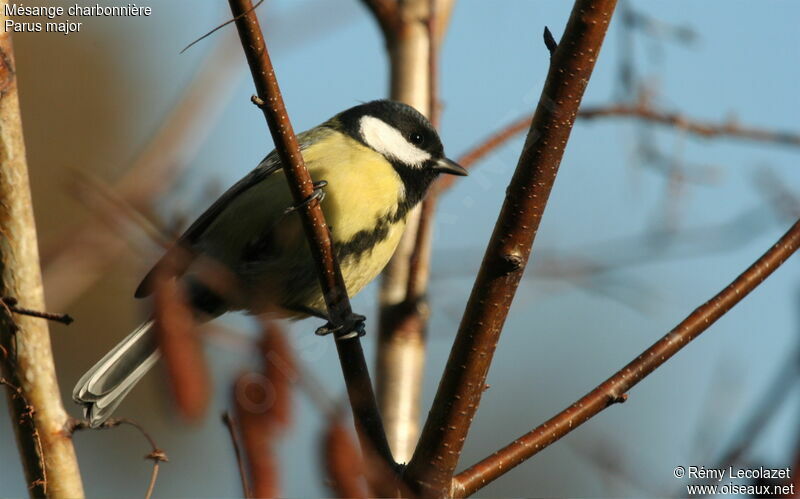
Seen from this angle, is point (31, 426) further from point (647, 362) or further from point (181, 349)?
point (647, 362)

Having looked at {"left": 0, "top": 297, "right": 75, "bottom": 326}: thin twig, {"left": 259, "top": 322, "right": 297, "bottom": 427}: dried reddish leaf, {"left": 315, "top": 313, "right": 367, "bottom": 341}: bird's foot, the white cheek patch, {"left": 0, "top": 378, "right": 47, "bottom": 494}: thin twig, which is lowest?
{"left": 0, "top": 378, "right": 47, "bottom": 494}: thin twig

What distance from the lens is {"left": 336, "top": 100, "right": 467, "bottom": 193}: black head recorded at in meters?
2.87

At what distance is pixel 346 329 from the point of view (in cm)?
190

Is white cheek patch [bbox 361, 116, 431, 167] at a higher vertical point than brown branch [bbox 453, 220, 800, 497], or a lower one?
higher

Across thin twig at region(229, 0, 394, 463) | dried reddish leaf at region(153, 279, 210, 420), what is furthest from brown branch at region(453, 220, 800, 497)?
dried reddish leaf at region(153, 279, 210, 420)

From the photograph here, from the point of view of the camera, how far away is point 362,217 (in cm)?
253

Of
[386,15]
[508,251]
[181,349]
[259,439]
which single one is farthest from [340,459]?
[386,15]

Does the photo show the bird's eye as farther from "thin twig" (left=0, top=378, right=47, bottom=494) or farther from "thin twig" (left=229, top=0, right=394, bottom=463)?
"thin twig" (left=0, top=378, right=47, bottom=494)

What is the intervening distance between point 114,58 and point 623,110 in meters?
3.04

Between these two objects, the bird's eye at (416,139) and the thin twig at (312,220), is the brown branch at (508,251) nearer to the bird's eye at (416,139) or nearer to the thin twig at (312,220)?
the thin twig at (312,220)

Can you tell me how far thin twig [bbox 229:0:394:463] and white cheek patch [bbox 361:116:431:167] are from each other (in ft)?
3.37

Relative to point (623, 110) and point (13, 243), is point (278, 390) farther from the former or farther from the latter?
point (623, 110)

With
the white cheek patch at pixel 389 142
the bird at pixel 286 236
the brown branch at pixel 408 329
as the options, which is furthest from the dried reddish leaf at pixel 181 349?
the white cheek patch at pixel 389 142

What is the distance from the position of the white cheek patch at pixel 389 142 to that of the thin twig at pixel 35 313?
4.87 feet
